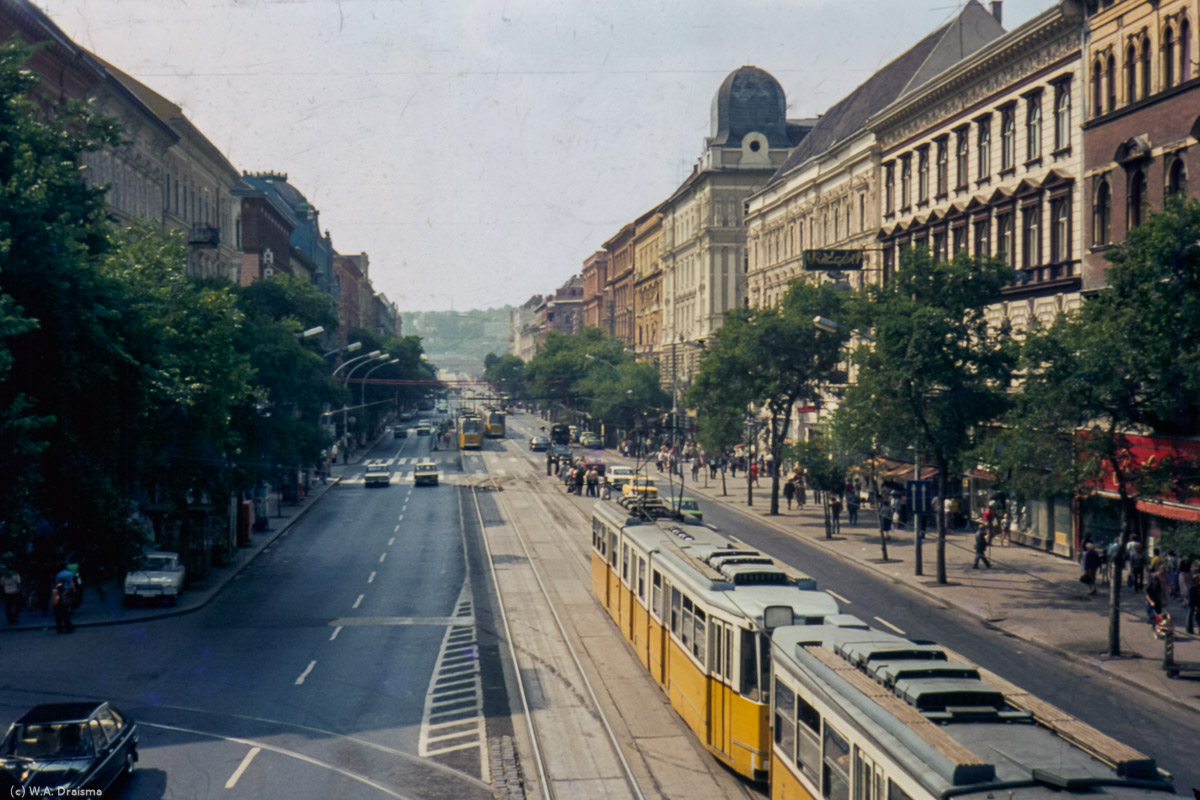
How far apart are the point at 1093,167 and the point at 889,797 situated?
104 ft

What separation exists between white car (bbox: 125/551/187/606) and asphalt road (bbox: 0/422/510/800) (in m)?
1.23

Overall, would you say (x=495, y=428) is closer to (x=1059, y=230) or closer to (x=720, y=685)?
(x=1059, y=230)

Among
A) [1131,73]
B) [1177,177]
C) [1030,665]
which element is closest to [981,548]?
[1177,177]

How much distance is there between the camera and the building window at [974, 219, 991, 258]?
4571 centimetres

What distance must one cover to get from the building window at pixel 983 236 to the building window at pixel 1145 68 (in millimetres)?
11657

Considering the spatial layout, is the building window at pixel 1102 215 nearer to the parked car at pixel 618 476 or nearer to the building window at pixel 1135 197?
the building window at pixel 1135 197

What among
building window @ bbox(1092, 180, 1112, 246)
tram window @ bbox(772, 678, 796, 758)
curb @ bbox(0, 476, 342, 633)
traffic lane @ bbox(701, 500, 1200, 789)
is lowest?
curb @ bbox(0, 476, 342, 633)

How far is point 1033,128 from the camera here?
138 ft

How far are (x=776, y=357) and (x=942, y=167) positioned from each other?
1053 centimetres

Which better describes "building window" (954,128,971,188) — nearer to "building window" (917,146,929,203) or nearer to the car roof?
"building window" (917,146,929,203)

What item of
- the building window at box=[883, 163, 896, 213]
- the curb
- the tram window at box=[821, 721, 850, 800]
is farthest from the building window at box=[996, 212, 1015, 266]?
the tram window at box=[821, 721, 850, 800]

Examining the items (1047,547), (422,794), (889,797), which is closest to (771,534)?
(1047,547)

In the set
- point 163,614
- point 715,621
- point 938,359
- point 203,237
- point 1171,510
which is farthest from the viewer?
point 203,237

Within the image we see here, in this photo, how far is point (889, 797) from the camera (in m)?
9.70
